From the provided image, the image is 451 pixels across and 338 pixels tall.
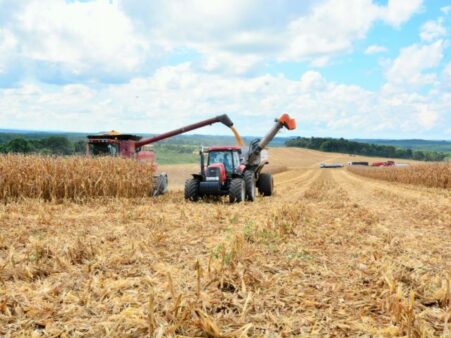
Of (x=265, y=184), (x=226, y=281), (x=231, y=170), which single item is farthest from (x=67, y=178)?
(x=226, y=281)

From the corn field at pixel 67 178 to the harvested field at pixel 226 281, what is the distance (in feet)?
19.5

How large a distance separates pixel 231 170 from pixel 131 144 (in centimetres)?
567

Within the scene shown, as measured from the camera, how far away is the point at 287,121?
54.7 ft

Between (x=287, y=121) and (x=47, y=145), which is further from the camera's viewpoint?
(x=47, y=145)

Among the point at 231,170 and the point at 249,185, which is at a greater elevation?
the point at 231,170

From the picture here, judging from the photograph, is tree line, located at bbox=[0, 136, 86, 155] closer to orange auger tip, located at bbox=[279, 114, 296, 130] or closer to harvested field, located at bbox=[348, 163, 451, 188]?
orange auger tip, located at bbox=[279, 114, 296, 130]

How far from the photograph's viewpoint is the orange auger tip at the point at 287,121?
16692 mm

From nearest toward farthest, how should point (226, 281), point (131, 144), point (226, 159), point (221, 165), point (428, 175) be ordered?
point (226, 281), point (221, 165), point (226, 159), point (131, 144), point (428, 175)

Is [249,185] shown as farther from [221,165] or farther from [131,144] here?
[131,144]

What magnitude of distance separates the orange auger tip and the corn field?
585 cm

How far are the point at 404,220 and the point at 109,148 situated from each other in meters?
12.2

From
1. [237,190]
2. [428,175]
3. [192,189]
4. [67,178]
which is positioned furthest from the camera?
[428,175]

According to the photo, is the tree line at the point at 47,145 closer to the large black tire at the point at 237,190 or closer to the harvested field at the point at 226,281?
the large black tire at the point at 237,190

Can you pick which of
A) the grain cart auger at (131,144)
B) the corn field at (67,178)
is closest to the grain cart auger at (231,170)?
the grain cart auger at (131,144)
